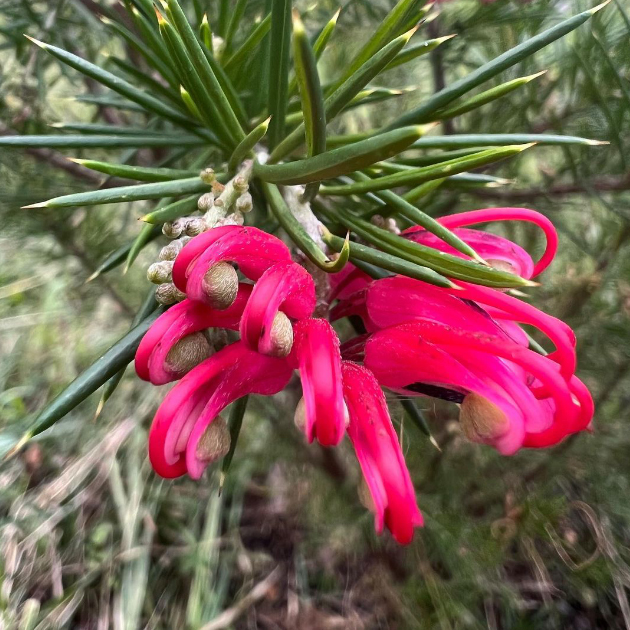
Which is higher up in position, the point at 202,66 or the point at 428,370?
the point at 202,66

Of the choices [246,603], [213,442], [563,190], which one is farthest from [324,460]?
[213,442]

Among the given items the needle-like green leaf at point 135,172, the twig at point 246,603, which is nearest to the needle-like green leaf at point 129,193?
the needle-like green leaf at point 135,172

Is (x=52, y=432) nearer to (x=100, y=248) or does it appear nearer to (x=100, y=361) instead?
(x=100, y=248)

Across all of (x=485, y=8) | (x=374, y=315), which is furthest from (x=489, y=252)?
(x=485, y=8)

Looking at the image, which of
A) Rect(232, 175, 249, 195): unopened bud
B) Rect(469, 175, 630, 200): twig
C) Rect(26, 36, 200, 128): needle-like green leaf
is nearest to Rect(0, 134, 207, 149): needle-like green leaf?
Rect(26, 36, 200, 128): needle-like green leaf

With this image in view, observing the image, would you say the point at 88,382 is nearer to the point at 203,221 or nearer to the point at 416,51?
the point at 203,221

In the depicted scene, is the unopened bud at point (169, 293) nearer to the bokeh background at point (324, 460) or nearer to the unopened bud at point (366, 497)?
the unopened bud at point (366, 497)
